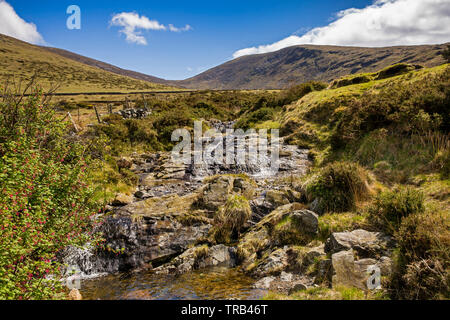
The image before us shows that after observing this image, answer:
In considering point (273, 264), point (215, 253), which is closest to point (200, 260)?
point (215, 253)

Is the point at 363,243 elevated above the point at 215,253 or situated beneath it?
elevated above

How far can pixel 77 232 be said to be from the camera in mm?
7695

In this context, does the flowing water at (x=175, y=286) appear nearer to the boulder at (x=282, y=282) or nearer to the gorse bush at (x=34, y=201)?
the boulder at (x=282, y=282)

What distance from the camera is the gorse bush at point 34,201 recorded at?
480 centimetres

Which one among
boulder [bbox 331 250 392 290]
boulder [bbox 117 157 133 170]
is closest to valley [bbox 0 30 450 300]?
boulder [bbox 331 250 392 290]

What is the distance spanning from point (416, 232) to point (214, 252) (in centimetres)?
620

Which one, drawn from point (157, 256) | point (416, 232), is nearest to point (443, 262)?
point (416, 232)

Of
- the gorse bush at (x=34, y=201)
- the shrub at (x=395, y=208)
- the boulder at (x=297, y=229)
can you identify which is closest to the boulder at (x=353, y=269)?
the shrub at (x=395, y=208)

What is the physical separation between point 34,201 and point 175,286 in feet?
15.1

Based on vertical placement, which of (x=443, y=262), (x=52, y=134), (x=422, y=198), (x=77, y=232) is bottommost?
(x=77, y=232)

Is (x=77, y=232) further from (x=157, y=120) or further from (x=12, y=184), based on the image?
(x=157, y=120)

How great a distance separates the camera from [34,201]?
20.9 feet

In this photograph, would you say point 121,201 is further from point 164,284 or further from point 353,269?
point 353,269

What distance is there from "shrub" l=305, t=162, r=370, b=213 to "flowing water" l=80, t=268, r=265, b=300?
160 inches
